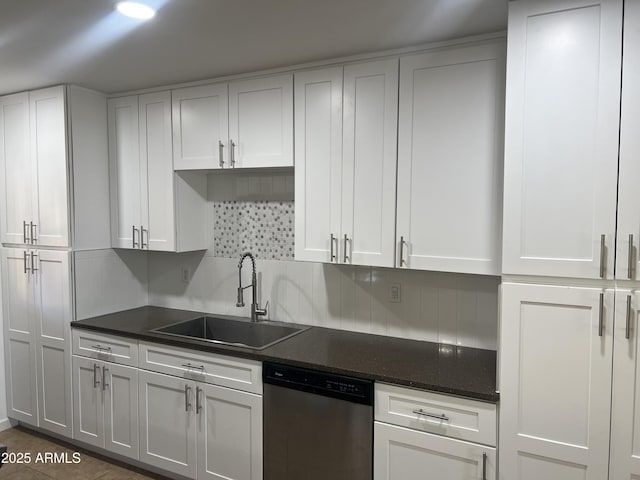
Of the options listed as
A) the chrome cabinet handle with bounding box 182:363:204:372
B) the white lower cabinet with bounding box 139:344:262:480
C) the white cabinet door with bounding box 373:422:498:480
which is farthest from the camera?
the chrome cabinet handle with bounding box 182:363:204:372

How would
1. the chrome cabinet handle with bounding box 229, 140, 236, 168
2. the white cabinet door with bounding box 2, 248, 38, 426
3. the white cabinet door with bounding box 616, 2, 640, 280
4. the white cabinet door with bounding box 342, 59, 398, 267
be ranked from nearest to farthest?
1. the white cabinet door with bounding box 616, 2, 640, 280
2. the white cabinet door with bounding box 342, 59, 398, 267
3. the chrome cabinet handle with bounding box 229, 140, 236, 168
4. the white cabinet door with bounding box 2, 248, 38, 426

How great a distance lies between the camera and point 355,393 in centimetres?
210

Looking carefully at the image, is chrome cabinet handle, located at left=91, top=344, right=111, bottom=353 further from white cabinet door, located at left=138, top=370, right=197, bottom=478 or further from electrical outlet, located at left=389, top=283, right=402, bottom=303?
electrical outlet, located at left=389, top=283, right=402, bottom=303

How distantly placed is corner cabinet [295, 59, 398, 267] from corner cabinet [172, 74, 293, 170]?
0.12m

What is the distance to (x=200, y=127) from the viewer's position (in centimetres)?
286

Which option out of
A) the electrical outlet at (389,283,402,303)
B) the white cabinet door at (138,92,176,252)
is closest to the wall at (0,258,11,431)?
the white cabinet door at (138,92,176,252)

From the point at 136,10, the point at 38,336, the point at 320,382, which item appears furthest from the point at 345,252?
the point at 38,336

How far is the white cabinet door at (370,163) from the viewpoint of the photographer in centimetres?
231

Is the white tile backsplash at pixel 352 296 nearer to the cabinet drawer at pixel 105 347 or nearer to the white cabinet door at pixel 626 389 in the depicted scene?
the cabinet drawer at pixel 105 347

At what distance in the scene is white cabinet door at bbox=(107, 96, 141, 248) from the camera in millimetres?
3127

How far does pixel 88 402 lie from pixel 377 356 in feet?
6.47

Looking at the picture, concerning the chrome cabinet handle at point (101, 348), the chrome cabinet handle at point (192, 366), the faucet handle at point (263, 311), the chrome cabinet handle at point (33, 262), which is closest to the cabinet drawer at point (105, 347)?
the chrome cabinet handle at point (101, 348)

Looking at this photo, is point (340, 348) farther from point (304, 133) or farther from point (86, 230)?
point (86, 230)

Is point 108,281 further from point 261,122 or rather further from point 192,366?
point 261,122
